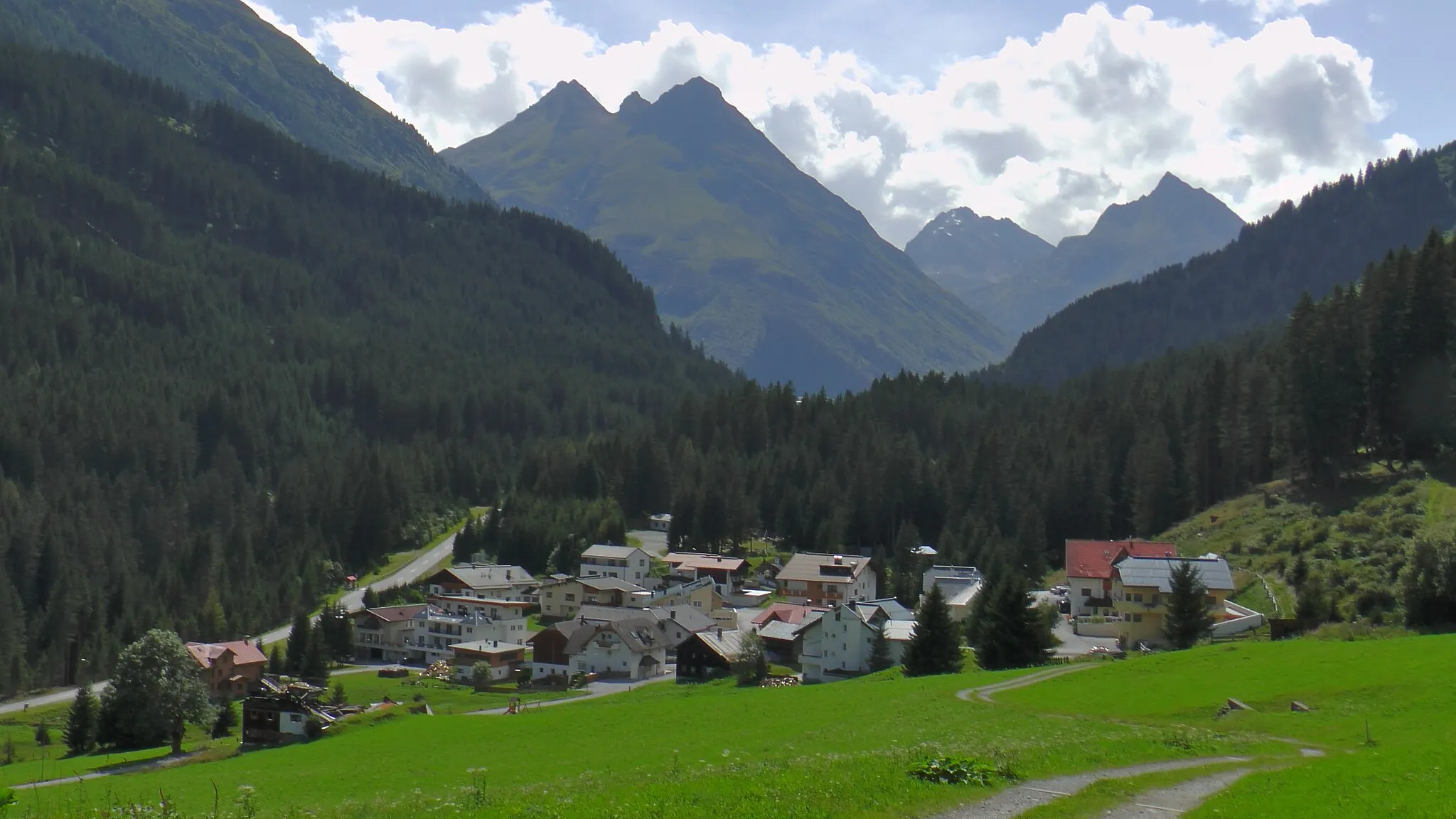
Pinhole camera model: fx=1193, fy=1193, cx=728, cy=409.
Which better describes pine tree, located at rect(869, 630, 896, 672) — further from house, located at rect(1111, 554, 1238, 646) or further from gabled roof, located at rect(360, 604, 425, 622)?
gabled roof, located at rect(360, 604, 425, 622)

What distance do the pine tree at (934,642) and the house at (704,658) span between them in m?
22.3

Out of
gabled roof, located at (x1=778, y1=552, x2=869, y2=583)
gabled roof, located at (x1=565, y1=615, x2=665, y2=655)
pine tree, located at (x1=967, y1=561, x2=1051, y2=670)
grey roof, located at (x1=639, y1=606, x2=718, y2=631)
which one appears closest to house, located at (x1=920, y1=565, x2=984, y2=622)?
gabled roof, located at (x1=778, y1=552, x2=869, y2=583)

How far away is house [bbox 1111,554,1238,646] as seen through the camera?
7350 centimetres

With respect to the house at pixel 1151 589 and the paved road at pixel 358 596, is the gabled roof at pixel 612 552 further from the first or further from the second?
the house at pixel 1151 589

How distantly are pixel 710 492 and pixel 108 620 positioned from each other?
2527 inches

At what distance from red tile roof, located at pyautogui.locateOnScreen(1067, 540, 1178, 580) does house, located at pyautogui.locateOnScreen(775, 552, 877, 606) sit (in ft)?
78.6

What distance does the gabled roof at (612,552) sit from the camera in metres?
→ 123

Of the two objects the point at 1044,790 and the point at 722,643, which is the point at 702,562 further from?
the point at 1044,790

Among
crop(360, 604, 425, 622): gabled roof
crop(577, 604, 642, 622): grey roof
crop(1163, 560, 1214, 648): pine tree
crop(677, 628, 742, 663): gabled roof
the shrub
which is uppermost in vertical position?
crop(1163, 560, 1214, 648): pine tree

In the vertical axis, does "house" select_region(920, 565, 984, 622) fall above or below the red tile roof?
below

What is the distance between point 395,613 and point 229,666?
15.0 meters

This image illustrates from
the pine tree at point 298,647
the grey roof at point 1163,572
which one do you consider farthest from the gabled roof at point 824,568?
the pine tree at point 298,647

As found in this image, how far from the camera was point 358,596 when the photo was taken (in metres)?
128

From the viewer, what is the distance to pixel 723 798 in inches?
845
